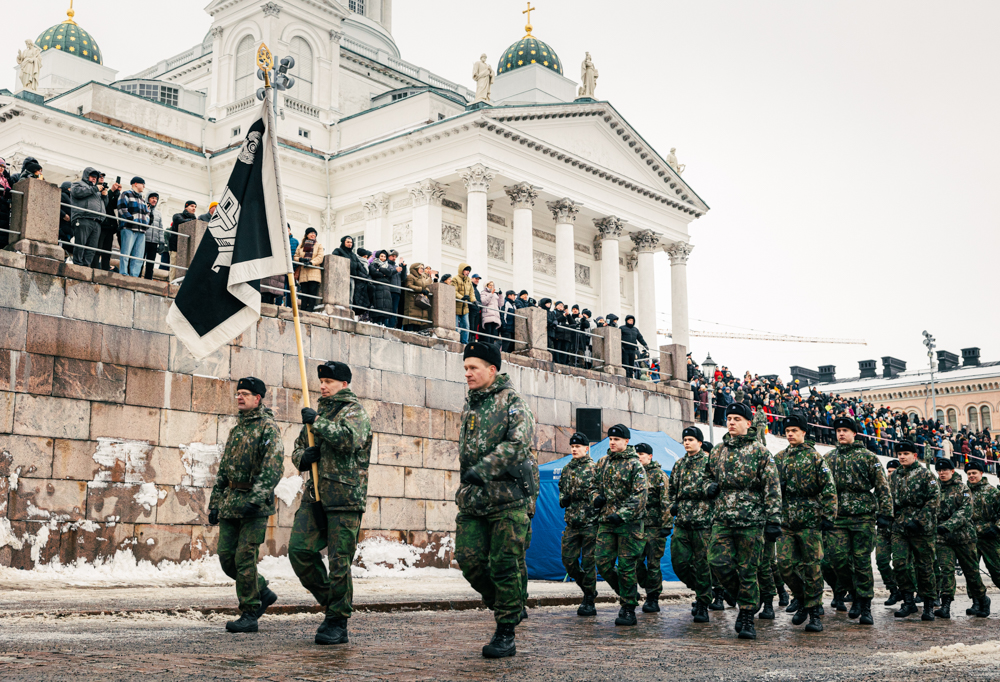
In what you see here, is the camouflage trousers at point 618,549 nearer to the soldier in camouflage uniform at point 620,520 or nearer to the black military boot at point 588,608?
the soldier in camouflage uniform at point 620,520

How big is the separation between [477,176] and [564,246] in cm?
576

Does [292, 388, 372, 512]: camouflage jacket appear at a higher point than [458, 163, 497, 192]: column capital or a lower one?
lower

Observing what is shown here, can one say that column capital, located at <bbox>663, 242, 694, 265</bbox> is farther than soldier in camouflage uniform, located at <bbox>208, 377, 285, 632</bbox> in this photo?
Yes

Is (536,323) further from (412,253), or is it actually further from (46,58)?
(46,58)

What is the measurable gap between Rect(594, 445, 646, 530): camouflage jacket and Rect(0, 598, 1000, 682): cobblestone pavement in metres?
1.19

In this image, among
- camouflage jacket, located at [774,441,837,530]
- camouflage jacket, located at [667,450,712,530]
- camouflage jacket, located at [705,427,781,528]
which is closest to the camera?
camouflage jacket, located at [705,427,781,528]

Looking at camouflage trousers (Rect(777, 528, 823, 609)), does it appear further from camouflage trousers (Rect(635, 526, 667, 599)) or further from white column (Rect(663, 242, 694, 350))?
white column (Rect(663, 242, 694, 350))

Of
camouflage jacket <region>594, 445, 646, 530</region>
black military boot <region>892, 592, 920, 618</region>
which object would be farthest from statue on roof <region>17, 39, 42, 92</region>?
black military boot <region>892, 592, 920, 618</region>

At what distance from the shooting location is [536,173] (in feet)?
145

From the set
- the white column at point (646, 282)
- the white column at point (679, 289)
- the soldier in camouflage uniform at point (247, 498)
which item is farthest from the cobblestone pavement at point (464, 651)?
the white column at point (679, 289)

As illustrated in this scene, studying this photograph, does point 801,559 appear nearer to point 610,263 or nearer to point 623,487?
point 623,487

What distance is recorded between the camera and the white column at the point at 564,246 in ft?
145

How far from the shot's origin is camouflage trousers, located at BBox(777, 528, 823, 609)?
32.9 feet

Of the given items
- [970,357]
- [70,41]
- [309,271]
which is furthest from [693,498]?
[970,357]
